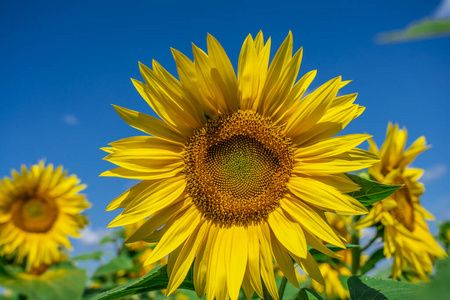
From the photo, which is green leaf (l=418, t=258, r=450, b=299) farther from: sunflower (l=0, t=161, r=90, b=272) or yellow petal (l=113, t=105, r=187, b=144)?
sunflower (l=0, t=161, r=90, b=272)

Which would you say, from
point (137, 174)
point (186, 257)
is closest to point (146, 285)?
point (186, 257)

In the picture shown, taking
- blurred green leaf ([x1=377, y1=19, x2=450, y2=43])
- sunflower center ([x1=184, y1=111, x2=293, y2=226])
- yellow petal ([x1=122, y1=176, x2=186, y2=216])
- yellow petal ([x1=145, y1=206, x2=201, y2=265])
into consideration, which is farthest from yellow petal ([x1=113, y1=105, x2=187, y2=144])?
blurred green leaf ([x1=377, y1=19, x2=450, y2=43])

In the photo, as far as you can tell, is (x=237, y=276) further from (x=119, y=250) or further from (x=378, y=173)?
(x=119, y=250)

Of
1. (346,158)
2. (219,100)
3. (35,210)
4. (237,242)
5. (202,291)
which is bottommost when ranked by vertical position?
(202,291)

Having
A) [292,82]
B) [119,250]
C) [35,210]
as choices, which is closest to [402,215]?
[292,82]

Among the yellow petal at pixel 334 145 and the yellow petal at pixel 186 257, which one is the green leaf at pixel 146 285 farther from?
the yellow petal at pixel 334 145

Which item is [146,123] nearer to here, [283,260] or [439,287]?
[283,260]
